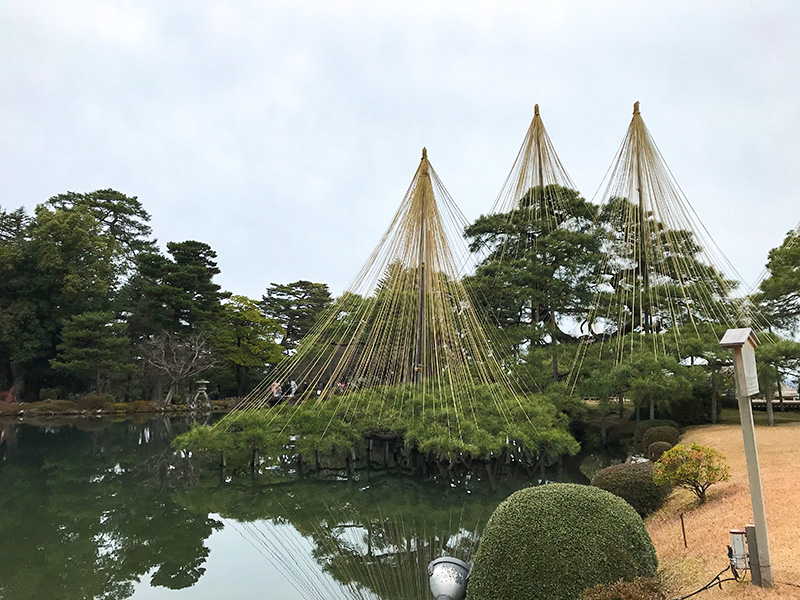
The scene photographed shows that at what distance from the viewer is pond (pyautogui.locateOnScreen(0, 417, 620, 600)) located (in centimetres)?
499

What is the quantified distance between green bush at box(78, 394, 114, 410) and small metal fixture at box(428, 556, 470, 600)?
76.0ft

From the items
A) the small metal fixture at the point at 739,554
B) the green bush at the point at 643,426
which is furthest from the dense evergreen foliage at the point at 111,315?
the small metal fixture at the point at 739,554

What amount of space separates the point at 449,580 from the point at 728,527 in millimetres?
2418

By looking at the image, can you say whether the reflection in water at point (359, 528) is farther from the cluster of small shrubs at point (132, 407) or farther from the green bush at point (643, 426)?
the cluster of small shrubs at point (132, 407)

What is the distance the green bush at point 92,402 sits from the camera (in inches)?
894

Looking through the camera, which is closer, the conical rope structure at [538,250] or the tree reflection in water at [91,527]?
the tree reflection in water at [91,527]

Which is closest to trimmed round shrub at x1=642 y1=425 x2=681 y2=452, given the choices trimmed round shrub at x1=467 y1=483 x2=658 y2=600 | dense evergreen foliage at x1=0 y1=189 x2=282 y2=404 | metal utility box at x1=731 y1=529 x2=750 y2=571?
metal utility box at x1=731 y1=529 x2=750 y2=571

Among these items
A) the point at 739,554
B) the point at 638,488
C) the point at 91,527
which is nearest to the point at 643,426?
the point at 638,488

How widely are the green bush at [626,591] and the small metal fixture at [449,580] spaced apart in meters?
1.22

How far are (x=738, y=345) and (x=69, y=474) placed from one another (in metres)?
11.4

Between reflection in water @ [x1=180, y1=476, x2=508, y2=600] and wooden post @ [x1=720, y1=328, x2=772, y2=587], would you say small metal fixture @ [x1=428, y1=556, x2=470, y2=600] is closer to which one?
reflection in water @ [x1=180, y1=476, x2=508, y2=600]

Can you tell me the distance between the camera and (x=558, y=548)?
314 cm

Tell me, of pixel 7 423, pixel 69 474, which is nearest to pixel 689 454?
pixel 69 474

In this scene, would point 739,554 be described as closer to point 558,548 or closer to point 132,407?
point 558,548
